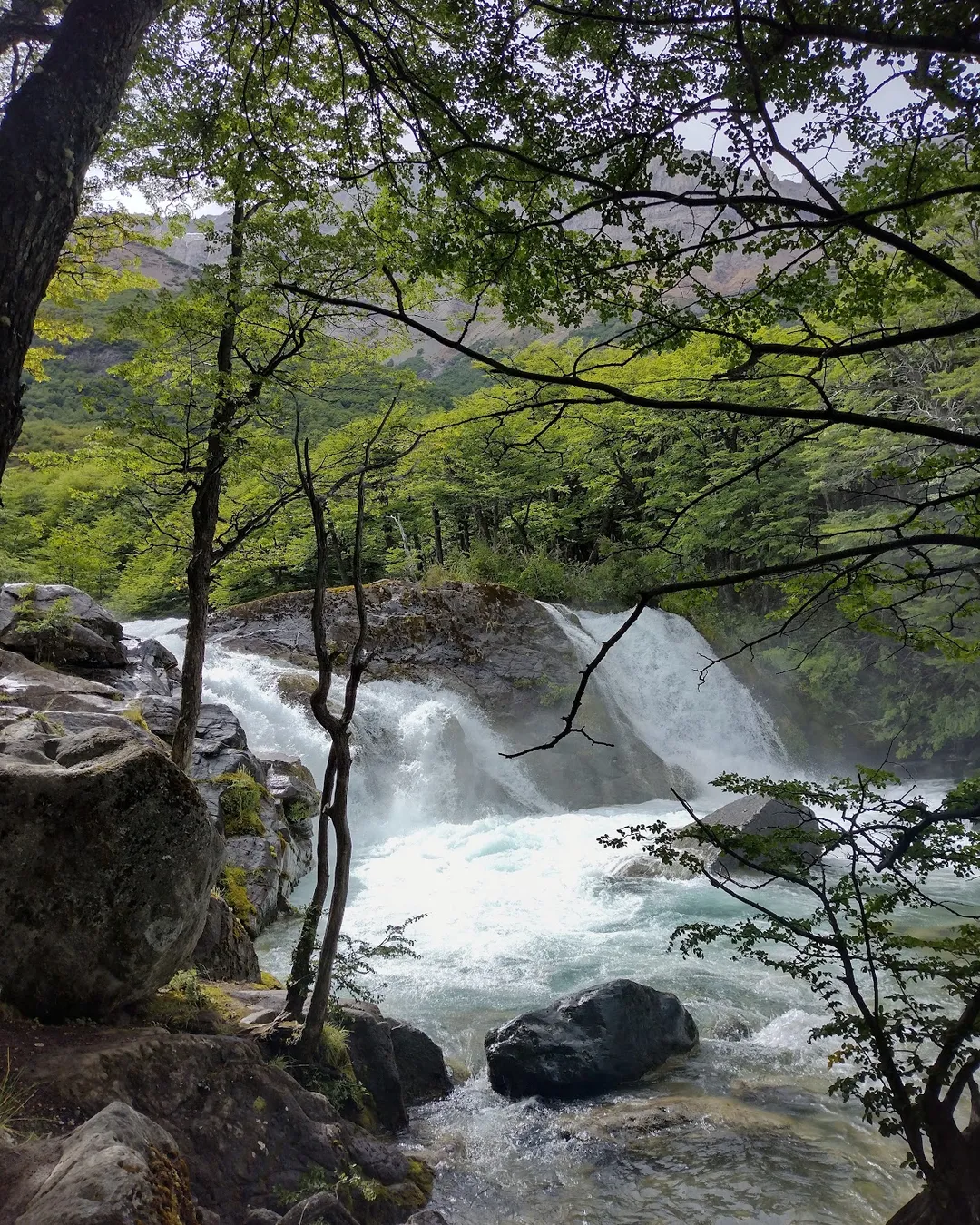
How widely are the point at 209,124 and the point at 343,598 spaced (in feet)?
36.1

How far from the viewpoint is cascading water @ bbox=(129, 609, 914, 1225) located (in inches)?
172

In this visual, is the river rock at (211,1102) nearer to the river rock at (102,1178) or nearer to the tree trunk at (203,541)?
the river rock at (102,1178)

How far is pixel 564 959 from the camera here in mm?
7668

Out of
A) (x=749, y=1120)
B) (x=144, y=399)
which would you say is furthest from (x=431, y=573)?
(x=749, y=1120)

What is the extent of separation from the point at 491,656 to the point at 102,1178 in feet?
45.0

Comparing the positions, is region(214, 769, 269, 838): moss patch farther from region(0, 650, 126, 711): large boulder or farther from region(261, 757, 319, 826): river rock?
region(0, 650, 126, 711): large boulder

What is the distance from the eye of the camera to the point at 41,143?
260cm

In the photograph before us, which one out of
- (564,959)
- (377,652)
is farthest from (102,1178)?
(564,959)

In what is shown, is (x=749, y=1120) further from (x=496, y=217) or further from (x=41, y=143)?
(x=41, y=143)

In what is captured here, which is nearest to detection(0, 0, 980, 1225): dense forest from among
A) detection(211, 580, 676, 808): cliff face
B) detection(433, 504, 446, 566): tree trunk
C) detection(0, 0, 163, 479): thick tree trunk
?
detection(0, 0, 163, 479): thick tree trunk

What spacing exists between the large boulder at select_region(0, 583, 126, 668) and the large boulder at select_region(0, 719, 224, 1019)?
617cm

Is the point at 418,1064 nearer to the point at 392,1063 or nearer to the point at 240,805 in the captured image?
the point at 392,1063

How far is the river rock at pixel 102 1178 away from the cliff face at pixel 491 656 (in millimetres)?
11723

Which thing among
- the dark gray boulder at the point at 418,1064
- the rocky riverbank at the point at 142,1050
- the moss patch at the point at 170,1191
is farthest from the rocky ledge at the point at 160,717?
the moss patch at the point at 170,1191
